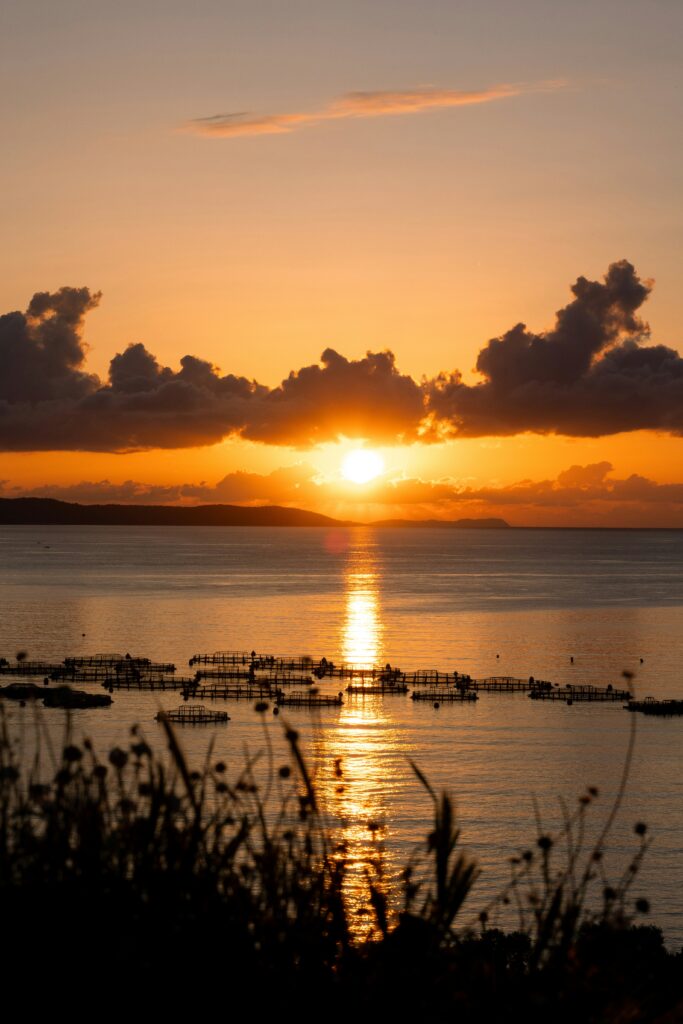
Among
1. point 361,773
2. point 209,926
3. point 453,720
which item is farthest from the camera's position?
point 453,720

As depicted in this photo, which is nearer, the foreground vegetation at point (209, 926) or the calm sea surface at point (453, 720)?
the foreground vegetation at point (209, 926)

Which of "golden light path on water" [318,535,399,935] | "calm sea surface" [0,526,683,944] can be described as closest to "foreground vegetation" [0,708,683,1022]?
"calm sea surface" [0,526,683,944]

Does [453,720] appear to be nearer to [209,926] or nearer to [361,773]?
[361,773]

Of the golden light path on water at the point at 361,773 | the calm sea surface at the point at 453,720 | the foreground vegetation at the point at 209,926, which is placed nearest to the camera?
the foreground vegetation at the point at 209,926

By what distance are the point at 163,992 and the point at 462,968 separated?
2.56 metres

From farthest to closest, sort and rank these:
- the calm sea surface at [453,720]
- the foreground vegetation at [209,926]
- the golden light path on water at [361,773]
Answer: the calm sea surface at [453,720]
the golden light path on water at [361,773]
the foreground vegetation at [209,926]

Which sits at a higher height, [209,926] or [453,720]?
[209,926]

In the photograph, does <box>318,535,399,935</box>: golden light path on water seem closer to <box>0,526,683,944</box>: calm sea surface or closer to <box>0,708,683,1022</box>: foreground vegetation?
<box>0,526,683,944</box>: calm sea surface

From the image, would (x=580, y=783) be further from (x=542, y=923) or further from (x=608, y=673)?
(x=542, y=923)

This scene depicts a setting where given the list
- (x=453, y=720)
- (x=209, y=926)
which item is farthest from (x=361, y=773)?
(x=209, y=926)

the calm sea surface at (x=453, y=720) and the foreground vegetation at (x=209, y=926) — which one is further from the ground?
the foreground vegetation at (x=209, y=926)

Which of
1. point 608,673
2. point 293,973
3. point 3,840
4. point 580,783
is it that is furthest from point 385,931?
point 608,673

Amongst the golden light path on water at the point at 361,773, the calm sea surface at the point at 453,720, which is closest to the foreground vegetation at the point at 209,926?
the calm sea surface at the point at 453,720

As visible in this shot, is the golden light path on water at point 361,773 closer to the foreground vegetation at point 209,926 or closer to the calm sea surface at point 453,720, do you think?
the calm sea surface at point 453,720
